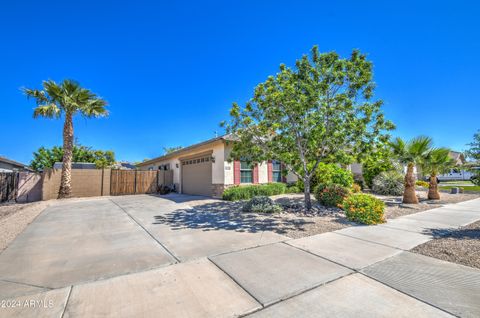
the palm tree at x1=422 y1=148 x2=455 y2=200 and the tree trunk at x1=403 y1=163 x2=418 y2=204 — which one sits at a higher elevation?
the palm tree at x1=422 y1=148 x2=455 y2=200

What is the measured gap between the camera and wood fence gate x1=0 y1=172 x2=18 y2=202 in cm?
1252

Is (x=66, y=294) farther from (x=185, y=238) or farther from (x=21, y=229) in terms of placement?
(x=21, y=229)

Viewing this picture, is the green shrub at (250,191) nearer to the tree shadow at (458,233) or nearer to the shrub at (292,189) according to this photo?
the shrub at (292,189)

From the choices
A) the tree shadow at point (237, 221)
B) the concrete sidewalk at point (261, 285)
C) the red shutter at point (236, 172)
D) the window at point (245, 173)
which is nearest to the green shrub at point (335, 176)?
the window at point (245, 173)

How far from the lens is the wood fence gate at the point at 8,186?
12.5 m

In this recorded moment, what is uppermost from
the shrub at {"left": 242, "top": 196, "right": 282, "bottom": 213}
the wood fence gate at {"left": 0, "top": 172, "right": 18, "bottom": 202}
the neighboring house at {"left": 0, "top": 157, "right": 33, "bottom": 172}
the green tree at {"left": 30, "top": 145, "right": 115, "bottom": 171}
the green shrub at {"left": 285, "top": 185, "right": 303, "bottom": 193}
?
the green tree at {"left": 30, "top": 145, "right": 115, "bottom": 171}

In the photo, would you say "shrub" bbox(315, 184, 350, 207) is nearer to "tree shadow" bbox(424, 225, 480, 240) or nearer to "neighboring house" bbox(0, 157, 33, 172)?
"tree shadow" bbox(424, 225, 480, 240)

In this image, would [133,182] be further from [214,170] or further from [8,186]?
[214,170]

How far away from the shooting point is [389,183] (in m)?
14.4

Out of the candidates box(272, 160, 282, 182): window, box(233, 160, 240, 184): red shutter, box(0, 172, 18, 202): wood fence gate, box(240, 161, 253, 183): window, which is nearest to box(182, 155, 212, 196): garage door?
box(233, 160, 240, 184): red shutter

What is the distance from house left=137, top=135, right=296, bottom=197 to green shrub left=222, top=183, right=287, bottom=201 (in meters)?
0.66

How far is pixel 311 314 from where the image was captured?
240 cm

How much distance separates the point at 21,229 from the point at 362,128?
10961 mm

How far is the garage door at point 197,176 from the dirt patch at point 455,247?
1104 cm
